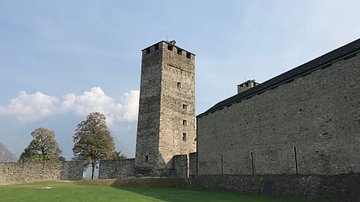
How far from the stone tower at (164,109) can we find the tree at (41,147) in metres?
15.1

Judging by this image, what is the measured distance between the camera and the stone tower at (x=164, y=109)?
2970 cm

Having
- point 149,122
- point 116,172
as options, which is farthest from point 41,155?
point 149,122

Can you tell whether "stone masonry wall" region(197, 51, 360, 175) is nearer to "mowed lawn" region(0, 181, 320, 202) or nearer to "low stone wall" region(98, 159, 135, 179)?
"mowed lawn" region(0, 181, 320, 202)

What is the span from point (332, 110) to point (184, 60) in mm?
22368

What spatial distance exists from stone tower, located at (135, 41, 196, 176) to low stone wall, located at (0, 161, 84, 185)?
7.95 metres

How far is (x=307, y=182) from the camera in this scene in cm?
1356

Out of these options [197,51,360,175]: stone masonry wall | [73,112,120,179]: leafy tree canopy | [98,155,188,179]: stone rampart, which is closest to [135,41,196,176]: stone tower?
[98,155,188,179]: stone rampart

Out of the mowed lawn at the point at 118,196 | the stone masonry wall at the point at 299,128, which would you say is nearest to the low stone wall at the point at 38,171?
the mowed lawn at the point at 118,196

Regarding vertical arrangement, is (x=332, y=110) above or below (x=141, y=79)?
below

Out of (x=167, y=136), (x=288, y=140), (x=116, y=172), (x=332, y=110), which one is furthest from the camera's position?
(x=116, y=172)

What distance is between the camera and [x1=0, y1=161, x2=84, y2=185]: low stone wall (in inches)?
Answer: 1169

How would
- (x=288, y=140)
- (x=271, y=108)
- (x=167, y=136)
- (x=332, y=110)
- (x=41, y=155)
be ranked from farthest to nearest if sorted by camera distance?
(x=41, y=155) < (x=167, y=136) < (x=271, y=108) < (x=288, y=140) < (x=332, y=110)

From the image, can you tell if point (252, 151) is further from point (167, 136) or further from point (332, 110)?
point (167, 136)

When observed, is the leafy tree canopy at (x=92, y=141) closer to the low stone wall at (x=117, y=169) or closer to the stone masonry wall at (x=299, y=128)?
the low stone wall at (x=117, y=169)
